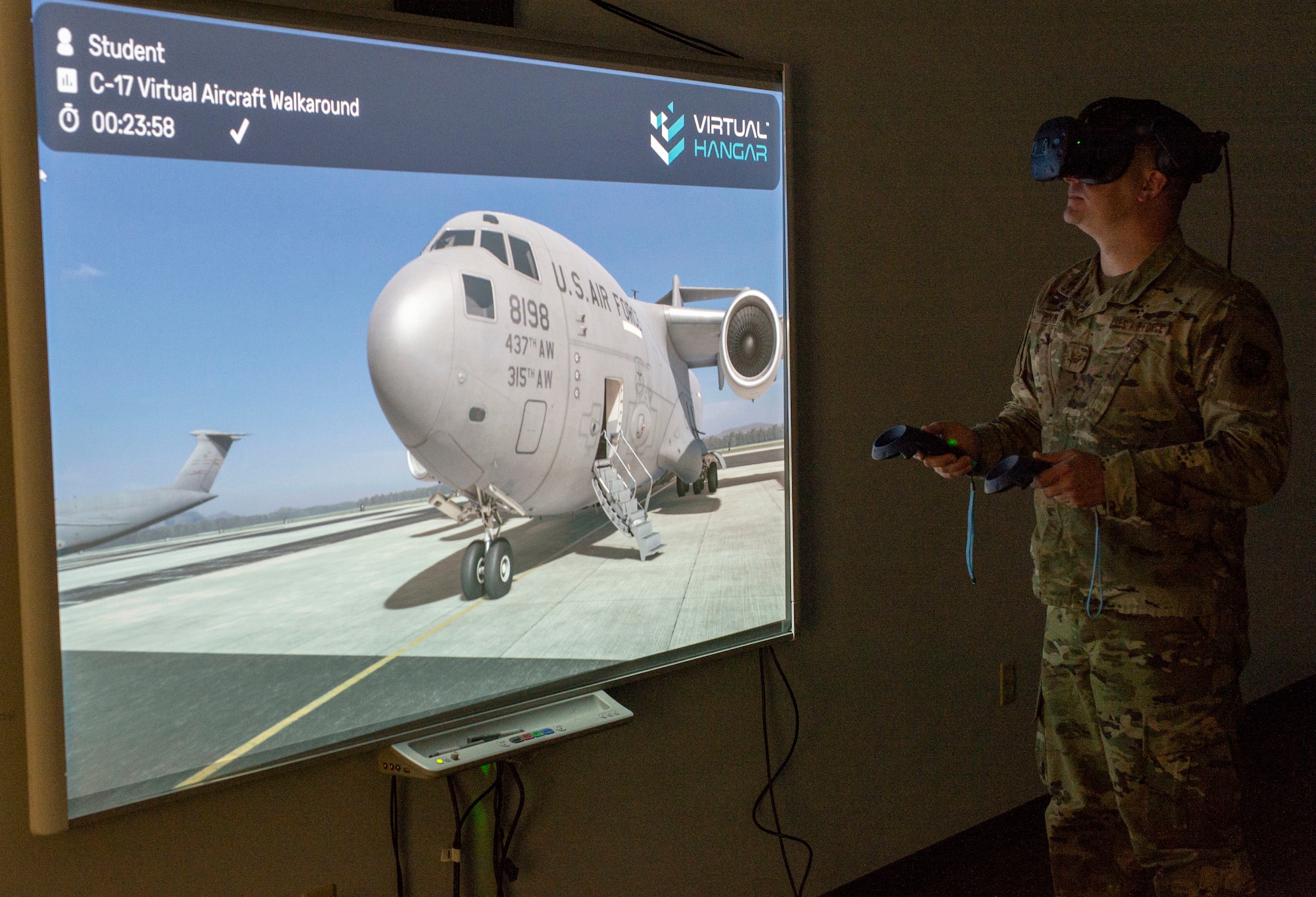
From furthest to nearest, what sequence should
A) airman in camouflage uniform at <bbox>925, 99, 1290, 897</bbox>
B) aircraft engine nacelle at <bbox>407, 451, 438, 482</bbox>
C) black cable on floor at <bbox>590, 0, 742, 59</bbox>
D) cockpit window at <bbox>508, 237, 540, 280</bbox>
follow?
A: black cable on floor at <bbox>590, 0, 742, 59</bbox> → cockpit window at <bbox>508, 237, 540, 280</bbox> → aircraft engine nacelle at <bbox>407, 451, 438, 482</bbox> → airman in camouflage uniform at <bbox>925, 99, 1290, 897</bbox>

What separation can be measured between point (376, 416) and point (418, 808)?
0.72 m

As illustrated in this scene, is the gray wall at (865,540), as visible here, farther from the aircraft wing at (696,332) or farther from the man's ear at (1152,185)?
the man's ear at (1152,185)

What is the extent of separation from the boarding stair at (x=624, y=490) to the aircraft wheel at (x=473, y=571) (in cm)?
31

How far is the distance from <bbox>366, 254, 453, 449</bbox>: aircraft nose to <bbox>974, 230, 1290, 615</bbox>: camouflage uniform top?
979 mm

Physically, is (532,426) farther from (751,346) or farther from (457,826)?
(457,826)

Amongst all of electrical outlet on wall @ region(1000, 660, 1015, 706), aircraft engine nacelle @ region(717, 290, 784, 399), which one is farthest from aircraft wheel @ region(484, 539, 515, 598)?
electrical outlet on wall @ region(1000, 660, 1015, 706)

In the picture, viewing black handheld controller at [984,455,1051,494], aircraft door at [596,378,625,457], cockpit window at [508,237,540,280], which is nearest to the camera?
black handheld controller at [984,455,1051,494]

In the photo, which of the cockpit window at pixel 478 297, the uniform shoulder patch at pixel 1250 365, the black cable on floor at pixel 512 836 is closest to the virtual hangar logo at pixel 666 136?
the cockpit window at pixel 478 297

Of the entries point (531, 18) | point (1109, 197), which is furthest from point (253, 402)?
point (1109, 197)

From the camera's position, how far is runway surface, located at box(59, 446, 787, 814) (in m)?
1.21

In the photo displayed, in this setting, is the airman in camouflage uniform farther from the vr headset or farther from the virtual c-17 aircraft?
the virtual c-17 aircraft

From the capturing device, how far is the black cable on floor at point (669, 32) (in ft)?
5.54

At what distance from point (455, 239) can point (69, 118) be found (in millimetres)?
552

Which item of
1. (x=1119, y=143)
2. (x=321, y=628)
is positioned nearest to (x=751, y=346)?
(x=1119, y=143)
